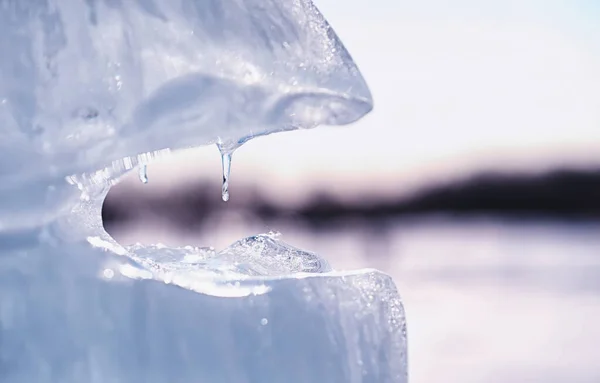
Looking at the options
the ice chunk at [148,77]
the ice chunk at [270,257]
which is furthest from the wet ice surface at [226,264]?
the ice chunk at [148,77]

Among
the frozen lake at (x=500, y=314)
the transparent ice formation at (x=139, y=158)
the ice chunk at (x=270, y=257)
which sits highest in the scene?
the transparent ice formation at (x=139, y=158)

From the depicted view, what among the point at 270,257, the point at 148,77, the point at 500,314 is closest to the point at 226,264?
the point at 270,257

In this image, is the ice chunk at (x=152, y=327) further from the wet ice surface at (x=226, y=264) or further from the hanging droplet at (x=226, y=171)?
the hanging droplet at (x=226, y=171)

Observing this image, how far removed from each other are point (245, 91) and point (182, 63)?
0.20 ft

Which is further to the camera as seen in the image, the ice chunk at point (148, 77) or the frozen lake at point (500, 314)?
the frozen lake at point (500, 314)

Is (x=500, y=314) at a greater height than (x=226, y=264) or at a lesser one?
lesser

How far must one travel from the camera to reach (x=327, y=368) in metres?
0.78

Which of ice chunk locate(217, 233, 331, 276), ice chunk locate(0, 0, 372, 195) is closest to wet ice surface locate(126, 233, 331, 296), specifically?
ice chunk locate(217, 233, 331, 276)

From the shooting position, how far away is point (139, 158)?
77 centimetres

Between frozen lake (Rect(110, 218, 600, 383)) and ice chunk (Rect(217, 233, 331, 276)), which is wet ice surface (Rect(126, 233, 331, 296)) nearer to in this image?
ice chunk (Rect(217, 233, 331, 276))

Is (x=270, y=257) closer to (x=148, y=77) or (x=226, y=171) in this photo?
(x=226, y=171)

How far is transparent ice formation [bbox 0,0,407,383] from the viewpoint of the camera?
2.35 ft

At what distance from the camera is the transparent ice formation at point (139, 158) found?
2.35ft

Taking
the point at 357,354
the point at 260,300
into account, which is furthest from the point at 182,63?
the point at 357,354
